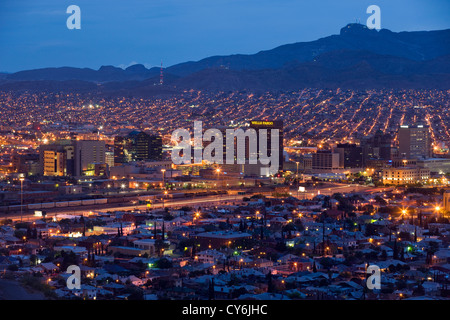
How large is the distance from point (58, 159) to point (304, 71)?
10477 cm

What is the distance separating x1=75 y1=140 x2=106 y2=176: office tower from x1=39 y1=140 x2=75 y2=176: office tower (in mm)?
247

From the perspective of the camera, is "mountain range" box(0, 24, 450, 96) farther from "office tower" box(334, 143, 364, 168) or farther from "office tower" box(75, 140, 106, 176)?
"office tower" box(75, 140, 106, 176)

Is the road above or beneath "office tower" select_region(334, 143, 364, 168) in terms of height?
beneath

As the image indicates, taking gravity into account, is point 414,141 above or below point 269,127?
below

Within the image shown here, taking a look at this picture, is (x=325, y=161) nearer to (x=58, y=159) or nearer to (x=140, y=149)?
(x=140, y=149)

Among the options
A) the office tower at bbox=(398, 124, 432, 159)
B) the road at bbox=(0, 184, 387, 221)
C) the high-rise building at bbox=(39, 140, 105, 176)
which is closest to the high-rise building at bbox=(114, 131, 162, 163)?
the high-rise building at bbox=(39, 140, 105, 176)

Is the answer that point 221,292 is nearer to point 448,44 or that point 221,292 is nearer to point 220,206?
point 220,206

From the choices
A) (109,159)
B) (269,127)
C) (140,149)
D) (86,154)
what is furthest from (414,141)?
(86,154)

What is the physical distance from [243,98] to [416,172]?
245 ft

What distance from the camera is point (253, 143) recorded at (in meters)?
56.0

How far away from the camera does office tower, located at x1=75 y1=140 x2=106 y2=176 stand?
50.0m

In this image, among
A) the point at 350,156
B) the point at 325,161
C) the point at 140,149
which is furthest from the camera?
the point at 140,149

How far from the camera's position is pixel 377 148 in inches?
2330

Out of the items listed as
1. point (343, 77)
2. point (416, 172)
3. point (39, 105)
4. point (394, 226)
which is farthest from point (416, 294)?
point (343, 77)
